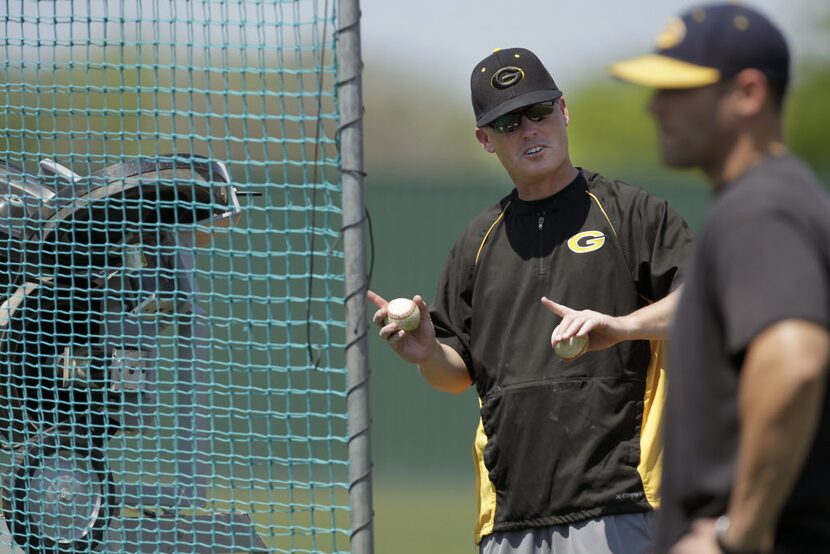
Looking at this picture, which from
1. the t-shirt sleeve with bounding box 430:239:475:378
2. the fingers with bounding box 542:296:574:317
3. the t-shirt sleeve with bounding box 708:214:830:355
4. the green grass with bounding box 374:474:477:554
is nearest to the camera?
the t-shirt sleeve with bounding box 708:214:830:355

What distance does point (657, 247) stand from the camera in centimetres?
388

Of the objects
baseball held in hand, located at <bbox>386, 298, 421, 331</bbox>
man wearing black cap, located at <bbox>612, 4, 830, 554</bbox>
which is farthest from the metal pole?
man wearing black cap, located at <bbox>612, 4, 830, 554</bbox>

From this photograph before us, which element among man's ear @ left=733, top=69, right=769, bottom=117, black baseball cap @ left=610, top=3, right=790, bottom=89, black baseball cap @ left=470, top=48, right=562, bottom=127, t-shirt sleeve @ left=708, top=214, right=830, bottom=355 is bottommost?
→ t-shirt sleeve @ left=708, top=214, right=830, bottom=355

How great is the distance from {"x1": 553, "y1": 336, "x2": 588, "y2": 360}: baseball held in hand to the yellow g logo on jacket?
0.52 meters

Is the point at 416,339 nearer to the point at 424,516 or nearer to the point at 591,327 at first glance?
the point at 591,327

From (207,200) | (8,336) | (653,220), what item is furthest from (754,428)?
(8,336)

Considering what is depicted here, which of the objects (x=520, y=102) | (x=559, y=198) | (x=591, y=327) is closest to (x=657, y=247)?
(x=559, y=198)

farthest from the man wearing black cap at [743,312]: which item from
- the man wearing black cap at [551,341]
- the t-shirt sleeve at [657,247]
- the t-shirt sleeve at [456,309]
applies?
the t-shirt sleeve at [456,309]

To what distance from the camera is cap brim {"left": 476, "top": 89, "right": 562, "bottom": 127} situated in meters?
4.00

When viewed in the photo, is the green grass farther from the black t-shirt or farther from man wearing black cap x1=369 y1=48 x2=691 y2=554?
the black t-shirt

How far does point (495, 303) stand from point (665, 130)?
67.0 inches

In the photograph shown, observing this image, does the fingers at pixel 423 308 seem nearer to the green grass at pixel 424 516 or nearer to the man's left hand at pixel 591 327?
the man's left hand at pixel 591 327

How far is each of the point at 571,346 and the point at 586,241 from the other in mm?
584

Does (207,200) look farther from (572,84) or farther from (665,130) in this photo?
(572,84)
